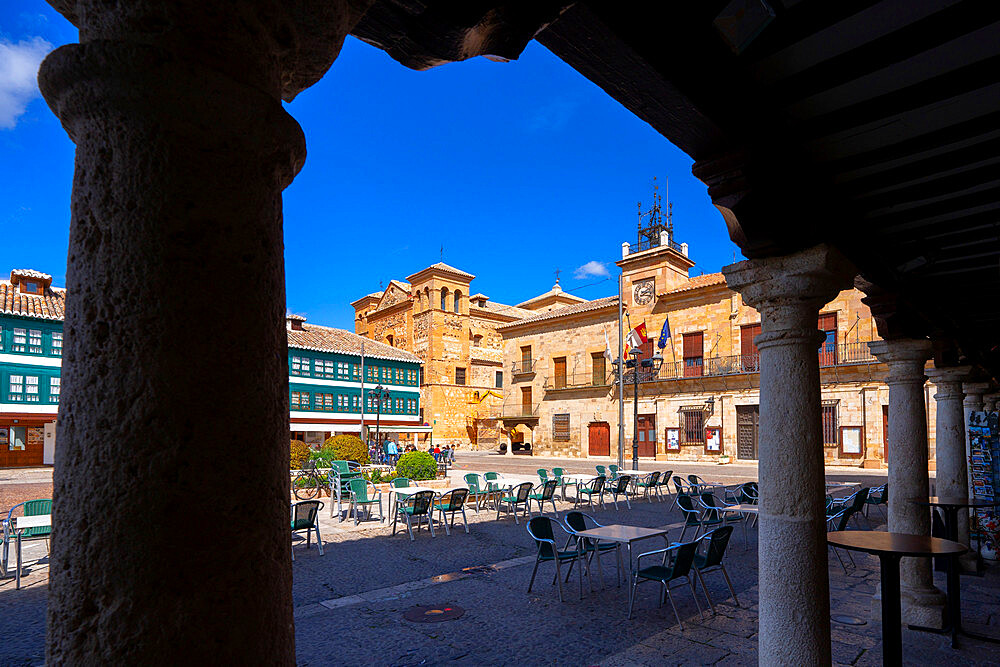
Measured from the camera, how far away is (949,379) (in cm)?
664

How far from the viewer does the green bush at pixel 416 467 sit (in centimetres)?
1308

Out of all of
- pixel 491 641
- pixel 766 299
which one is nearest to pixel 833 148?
pixel 766 299

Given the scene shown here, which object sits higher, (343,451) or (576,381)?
(576,381)

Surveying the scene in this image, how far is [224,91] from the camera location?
0.87 metres

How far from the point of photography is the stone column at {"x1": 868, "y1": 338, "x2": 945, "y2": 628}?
469 centimetres

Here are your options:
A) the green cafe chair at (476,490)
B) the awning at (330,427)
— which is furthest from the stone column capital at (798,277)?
the awning at (330,427)

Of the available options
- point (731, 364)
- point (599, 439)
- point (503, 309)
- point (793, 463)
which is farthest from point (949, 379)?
point (503, 309)

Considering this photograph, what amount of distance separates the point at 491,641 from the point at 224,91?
4326mm

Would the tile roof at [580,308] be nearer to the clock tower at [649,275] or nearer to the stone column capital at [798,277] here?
the clock tower at [649,275]

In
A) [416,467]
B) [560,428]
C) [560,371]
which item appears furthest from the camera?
[560,371]

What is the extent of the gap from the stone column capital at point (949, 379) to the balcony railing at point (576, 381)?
2268 centimetres

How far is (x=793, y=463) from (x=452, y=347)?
37718mm

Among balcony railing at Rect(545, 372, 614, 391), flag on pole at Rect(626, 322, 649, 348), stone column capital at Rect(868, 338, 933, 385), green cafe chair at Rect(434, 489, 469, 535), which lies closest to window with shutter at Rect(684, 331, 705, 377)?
balcony railing at Rect(545, 372, 614, 391)

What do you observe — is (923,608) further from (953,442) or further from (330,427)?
(330,427)
